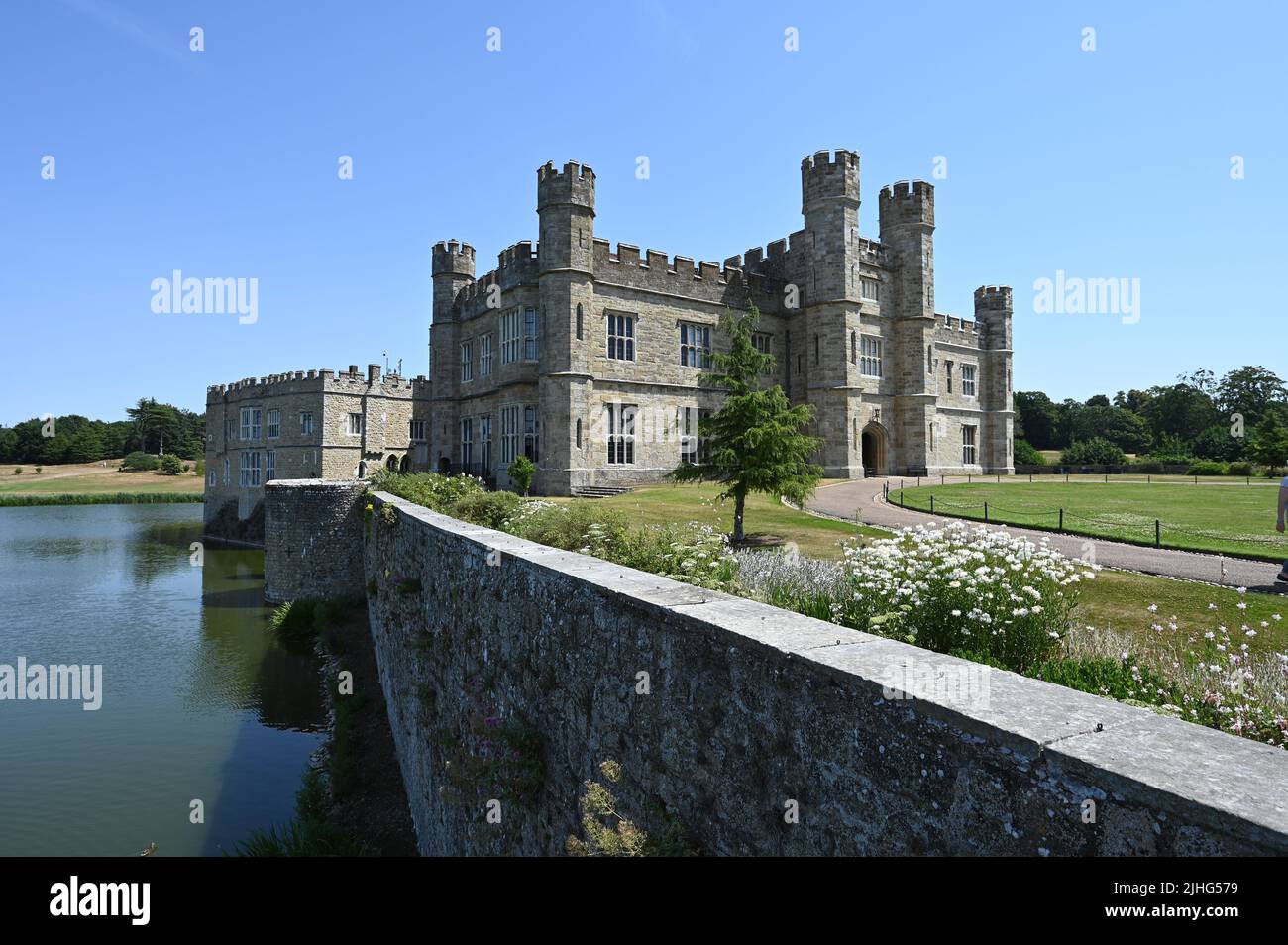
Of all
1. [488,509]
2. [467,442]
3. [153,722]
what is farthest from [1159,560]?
[467,442]

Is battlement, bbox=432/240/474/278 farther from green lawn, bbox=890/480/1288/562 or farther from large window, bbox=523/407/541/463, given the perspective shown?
green lawn, bbox=890/480/1288/562

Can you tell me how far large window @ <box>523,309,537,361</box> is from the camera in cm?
2900

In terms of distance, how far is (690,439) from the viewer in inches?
1254

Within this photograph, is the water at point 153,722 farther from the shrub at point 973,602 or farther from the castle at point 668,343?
the castle at point 668,343

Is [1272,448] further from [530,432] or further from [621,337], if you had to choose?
[530,432]

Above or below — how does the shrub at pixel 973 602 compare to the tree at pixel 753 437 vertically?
below

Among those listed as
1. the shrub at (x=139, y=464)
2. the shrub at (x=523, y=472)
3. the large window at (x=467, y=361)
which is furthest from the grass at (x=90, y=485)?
the shrub at (x=523, y=472)

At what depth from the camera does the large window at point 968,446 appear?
42.7 metres

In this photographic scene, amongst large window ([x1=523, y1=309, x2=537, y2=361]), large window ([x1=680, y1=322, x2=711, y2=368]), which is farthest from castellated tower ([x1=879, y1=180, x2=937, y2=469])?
large window ([x1=523, y1=309, x2=537, y2=361])

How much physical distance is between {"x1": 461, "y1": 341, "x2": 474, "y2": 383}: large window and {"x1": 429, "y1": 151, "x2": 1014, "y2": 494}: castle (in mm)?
148

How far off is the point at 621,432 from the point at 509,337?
641 cm

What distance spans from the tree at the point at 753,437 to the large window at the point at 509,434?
13.9 metres

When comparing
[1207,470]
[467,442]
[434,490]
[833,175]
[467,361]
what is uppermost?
[833,175]
